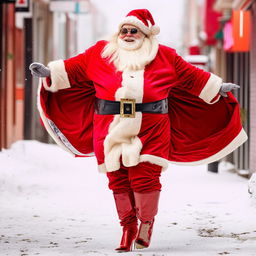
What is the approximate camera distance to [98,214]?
758 centimetres

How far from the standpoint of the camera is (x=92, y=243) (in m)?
5.97

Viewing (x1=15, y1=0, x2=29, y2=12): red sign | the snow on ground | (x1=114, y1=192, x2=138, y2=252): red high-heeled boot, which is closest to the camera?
(x1=114, y1=192, x2=138, y2=252): red high-heeled boot

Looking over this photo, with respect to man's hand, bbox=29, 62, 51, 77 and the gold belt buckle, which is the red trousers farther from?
man's hand, bbox=29, 62, 51, 77

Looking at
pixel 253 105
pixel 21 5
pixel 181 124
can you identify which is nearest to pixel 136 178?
pixel 181 124

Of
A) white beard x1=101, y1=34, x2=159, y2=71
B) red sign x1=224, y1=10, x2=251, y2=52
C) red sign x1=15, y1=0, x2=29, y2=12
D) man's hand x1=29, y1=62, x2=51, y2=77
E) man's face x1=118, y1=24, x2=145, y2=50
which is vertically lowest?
man's hand x1=29, y1=62, x2=51, y2=77

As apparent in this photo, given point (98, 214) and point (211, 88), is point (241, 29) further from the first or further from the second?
point (211, 88)

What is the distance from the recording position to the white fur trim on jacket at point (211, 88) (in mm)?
5785

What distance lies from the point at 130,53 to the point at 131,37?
0.13 metres

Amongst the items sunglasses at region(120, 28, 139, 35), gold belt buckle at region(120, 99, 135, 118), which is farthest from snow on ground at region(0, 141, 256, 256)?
sunglasses at region(120, 28, 139, 35)

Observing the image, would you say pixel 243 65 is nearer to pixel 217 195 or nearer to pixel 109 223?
pixel 217 195

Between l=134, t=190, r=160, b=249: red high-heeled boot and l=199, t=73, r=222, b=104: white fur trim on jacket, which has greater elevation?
l=199, t=73, r=222, b=104: white fur trim on jacket

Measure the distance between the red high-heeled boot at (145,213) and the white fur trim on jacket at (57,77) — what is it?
3.47 ft

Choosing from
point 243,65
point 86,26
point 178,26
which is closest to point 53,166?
point 243,65

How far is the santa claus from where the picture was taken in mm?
5430
